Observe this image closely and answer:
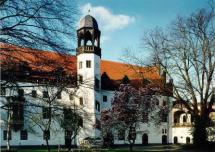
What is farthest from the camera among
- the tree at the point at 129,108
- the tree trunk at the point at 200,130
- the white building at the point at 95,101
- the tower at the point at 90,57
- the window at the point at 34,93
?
the tower at the point at 90,57

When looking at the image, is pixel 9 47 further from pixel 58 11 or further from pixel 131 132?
pixel 131 132

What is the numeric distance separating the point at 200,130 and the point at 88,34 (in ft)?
94.9

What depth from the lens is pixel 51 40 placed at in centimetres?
1077

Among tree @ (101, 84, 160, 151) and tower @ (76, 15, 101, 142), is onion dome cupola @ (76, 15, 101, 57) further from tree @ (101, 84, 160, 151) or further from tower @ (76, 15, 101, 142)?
tree @ (101, 84, 160, 151)

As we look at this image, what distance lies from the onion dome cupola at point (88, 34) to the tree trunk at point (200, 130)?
27.0 metres

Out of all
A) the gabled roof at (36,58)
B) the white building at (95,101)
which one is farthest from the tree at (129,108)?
the gabled roof at (36,58)

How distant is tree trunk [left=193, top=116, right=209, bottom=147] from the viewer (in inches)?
1431

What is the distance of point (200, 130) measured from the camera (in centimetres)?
3638

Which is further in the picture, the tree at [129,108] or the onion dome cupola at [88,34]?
the onion dome cupola at [88,34]

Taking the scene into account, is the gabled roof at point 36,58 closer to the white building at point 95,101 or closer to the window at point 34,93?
the window at point 34,93

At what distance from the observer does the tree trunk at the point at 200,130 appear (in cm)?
3634

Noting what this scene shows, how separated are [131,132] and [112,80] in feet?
80.8

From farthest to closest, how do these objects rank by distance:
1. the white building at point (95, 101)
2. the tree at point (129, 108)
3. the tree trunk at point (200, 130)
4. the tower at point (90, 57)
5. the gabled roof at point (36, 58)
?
the tower at point (90, 57), the white building at point (95, 101), the tree at point (129, 108), the tree trunk at point (200, 130), the gabled roof at point (36, 58)

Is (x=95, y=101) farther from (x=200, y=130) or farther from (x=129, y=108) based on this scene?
(x=200, y=130)
